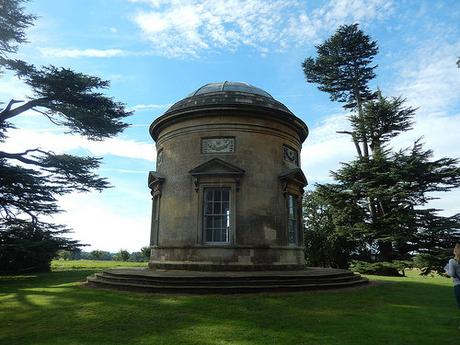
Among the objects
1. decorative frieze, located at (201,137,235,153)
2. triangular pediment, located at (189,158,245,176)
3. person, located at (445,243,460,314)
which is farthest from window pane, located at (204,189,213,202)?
person, located at (445,243,460,314)

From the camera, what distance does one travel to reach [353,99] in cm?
3075

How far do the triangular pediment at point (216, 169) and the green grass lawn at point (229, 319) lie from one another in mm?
5079

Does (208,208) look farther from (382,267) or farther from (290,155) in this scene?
(382,267)

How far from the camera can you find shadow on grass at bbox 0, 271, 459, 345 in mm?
6223

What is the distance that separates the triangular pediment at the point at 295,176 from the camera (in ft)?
47.1

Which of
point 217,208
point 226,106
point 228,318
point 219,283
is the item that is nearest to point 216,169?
point 217,208

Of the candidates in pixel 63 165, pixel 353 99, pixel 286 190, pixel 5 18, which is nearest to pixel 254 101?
pixel 286 190

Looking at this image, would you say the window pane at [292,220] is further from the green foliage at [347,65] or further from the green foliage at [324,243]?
the green foliage at [347,65]

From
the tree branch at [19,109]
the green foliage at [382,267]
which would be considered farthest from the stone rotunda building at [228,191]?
the green foliage at [382,267]

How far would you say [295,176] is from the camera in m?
→ 14.9

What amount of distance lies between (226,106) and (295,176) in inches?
156

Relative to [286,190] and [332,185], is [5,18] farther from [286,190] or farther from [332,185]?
[332,185]

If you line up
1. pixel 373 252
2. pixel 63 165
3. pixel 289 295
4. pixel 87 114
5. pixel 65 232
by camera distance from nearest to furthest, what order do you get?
1. pixel 289 295
2. pixel 87 114
3. pixel 63 165
4. pixel 65 232
5. pixel 373 252

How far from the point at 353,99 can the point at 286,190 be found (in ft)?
64.0
